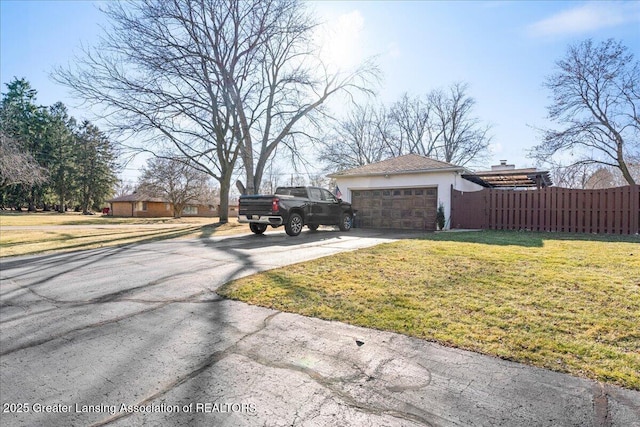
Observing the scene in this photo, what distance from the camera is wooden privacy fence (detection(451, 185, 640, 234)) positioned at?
1165 centimetres

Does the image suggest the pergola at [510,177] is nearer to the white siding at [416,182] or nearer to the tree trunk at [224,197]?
the white siding at [416,182]

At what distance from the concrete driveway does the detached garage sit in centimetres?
1212

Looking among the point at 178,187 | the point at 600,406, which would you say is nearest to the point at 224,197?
the point at 600,406

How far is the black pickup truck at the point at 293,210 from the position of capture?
35.2ft

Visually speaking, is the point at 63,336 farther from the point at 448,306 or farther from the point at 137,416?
the point at 448,306

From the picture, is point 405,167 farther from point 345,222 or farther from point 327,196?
point 327,196

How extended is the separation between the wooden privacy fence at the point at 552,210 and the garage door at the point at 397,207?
40.3 inches

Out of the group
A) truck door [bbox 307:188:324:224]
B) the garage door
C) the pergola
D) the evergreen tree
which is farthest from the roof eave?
the evergreen tree

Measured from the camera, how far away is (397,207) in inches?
607

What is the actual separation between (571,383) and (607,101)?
26042 millimetres

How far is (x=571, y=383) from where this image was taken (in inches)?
87.1

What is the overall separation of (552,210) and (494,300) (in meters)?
11.5

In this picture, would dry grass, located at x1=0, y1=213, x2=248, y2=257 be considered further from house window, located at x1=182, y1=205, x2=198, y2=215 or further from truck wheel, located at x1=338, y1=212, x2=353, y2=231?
house window, located at x1=182, y1=205, x2=198, y2=215

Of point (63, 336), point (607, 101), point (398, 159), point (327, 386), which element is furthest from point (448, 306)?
point (607, 101)
